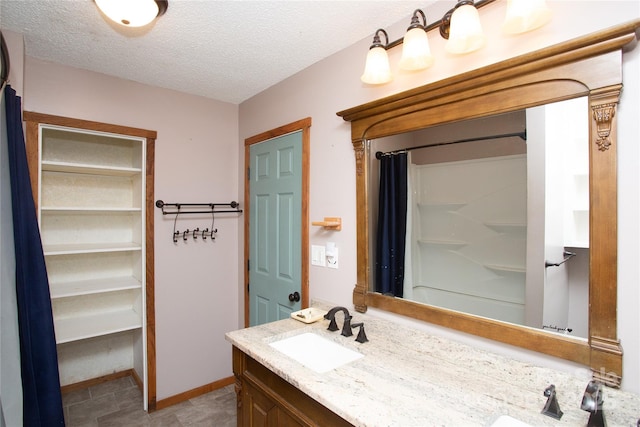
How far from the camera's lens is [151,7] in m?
1.46

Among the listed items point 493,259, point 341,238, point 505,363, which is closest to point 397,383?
point 505,363

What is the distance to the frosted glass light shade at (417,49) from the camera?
138 centimetres

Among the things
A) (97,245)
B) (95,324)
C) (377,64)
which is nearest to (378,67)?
(377,64)

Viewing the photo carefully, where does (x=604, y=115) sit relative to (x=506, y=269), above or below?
above

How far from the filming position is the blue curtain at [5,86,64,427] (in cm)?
159

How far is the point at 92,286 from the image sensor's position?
93.0 inches

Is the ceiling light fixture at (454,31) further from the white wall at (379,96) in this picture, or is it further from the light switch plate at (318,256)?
the light switch plate at (318,256)

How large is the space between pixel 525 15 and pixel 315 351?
5.33 feet

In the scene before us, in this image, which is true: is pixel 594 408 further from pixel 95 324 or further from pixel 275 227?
pixel 95 324

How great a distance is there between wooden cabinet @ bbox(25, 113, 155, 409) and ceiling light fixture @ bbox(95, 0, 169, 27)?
1.02 metres

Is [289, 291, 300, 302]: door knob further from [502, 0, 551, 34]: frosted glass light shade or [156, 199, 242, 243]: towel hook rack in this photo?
[502, 0, 551, 34]: frosted glass light shade

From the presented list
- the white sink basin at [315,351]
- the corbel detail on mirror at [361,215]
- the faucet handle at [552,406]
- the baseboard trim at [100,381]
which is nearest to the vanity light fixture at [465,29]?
the corbel detail on mirror at [361,215]

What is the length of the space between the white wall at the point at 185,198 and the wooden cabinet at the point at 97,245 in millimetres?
111

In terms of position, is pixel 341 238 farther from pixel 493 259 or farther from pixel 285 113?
pixel 285 113
